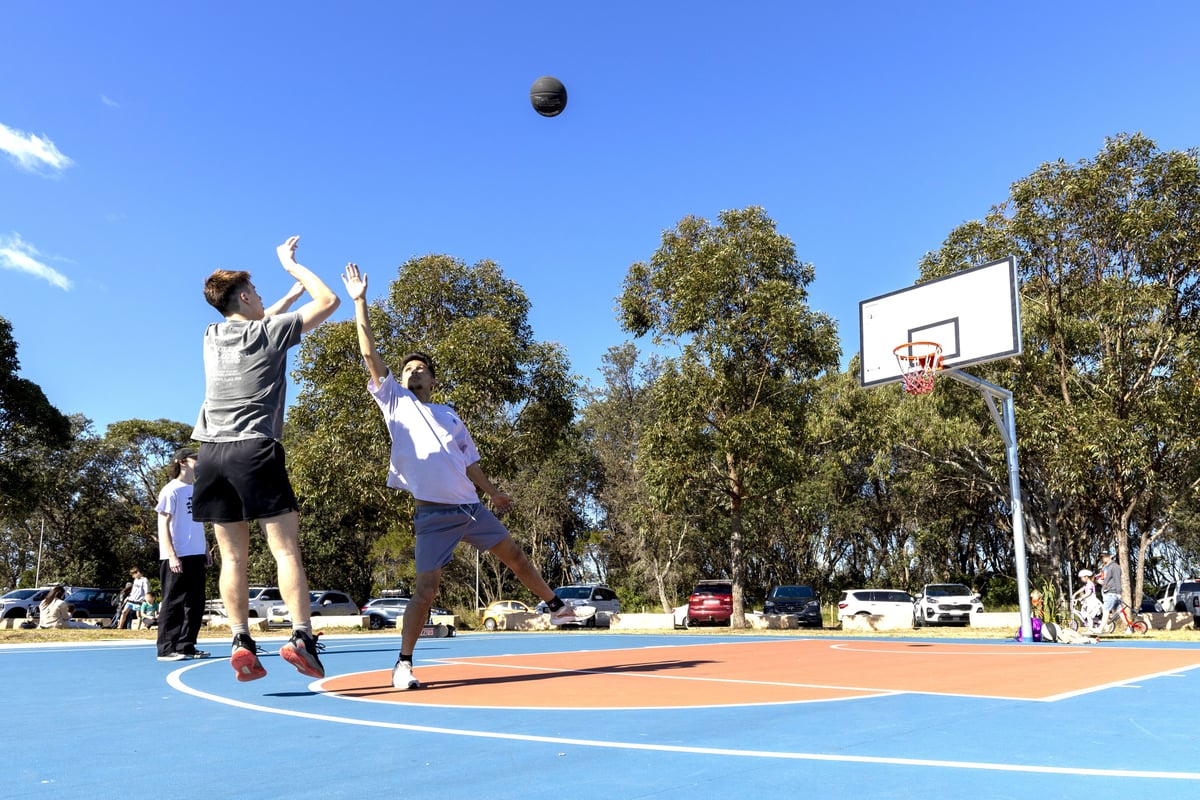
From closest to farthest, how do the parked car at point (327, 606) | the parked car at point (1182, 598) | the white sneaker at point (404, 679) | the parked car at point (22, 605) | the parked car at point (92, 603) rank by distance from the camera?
the white sneaker at point (404, 679) < the parked car at point (1182, 598) < the parked car at point (327, 606) < the parked car at point (22, 605) < the parked car at point (92, 603)

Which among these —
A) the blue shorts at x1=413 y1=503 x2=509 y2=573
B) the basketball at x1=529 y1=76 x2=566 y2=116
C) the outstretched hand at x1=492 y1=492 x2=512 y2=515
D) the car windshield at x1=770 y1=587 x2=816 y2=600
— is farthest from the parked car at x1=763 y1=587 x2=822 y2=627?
the blue shorts at x1=413 y1=503 x2=509 y2=573

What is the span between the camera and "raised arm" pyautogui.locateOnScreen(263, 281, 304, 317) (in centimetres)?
461

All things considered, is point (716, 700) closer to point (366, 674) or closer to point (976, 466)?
point (366, 674)

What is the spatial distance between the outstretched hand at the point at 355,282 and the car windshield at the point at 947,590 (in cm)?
2824

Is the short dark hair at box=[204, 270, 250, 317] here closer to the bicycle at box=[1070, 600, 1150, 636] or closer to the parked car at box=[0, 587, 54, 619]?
the bicycle at box=[1070, 600, 1150, 636]

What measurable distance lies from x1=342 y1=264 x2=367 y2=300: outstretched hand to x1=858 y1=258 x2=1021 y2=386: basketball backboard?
1256 centimetres

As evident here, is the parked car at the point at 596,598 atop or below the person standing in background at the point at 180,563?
below

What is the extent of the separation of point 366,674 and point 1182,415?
71.7 ft

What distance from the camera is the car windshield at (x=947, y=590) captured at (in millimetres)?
29688

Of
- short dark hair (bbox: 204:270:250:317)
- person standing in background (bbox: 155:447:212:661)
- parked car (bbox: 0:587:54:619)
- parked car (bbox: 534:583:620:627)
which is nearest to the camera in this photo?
short dark hair (bbox: 204:270:250:317)

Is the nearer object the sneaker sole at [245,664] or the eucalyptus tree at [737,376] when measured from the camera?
the sneaker sole at [245,664]

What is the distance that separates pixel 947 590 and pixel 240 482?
29791 mm

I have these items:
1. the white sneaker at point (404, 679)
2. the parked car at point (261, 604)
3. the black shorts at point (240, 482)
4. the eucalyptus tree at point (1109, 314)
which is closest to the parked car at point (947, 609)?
the eucalyptus tree at point (1109, 314)

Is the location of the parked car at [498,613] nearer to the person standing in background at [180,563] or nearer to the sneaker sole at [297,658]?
the person standing in background at [180,563]
